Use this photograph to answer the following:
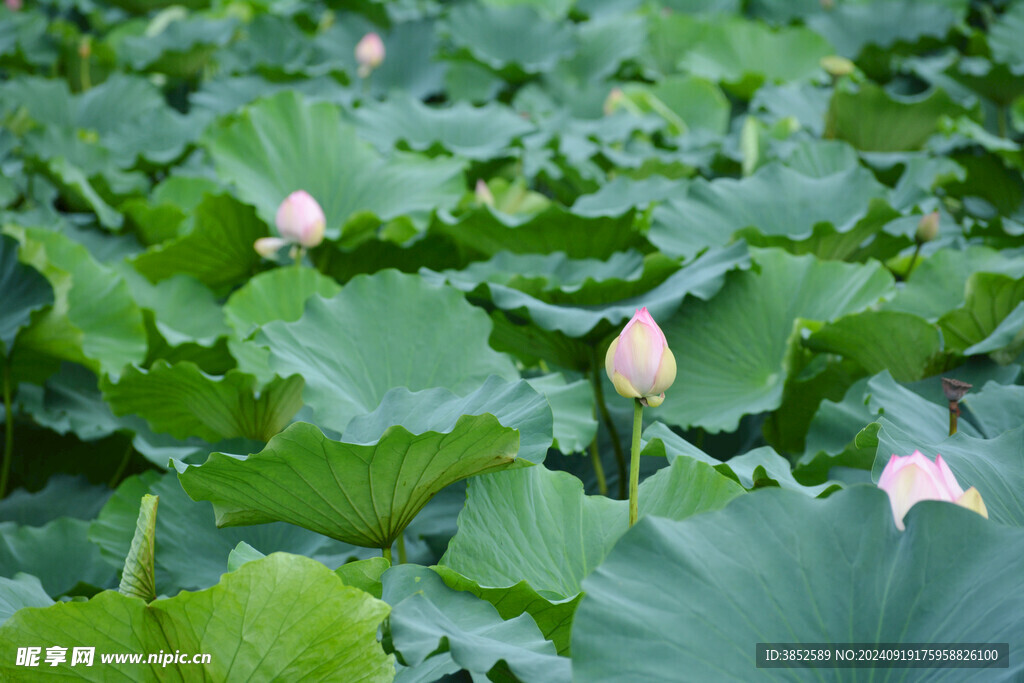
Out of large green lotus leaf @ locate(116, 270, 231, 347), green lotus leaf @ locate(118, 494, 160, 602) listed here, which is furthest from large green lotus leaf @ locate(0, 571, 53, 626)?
large green lotus leaf @ locate(116, 270, 231, 347)

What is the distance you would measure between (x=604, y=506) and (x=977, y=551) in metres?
0.33

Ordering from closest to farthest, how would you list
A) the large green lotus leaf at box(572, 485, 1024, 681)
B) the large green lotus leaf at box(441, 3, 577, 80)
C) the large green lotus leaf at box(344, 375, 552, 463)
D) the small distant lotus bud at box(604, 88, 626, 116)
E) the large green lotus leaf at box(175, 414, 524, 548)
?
the large green lotus leaf at box(572, 485, 1024, 681), the large green lotus leaf at box(175, 414, 524, 548), the large green lotus leaf at box(344, 375, 552, 463), the small distant lotus bud at box(604, 88, 626, 116), the large green lotus leaf at box(441, 3, 577, 80)

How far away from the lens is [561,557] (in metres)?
0.82

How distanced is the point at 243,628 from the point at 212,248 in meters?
1.15

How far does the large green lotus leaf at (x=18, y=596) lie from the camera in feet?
2.63

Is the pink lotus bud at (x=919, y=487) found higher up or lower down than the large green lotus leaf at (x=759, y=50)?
higher up

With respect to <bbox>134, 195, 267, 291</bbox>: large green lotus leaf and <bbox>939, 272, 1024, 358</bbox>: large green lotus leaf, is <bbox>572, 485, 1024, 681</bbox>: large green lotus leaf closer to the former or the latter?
<bbox>939, 272, 1024, 358</bbox>: large green lotus leaf

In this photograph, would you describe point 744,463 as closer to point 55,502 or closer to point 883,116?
point 55,502

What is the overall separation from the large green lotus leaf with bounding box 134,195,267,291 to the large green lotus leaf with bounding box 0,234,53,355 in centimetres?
36

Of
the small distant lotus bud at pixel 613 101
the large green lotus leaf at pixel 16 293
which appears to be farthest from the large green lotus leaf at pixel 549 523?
the small distant lotus bud at pixel 613 101

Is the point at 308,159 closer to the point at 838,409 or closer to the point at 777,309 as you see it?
the point at 777,309

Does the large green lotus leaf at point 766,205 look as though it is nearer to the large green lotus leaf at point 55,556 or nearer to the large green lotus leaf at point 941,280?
the large green lotus leaf at point 941,280

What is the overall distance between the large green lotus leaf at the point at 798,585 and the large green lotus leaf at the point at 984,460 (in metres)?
0.14

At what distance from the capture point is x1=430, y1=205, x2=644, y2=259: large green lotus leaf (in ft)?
4.64
